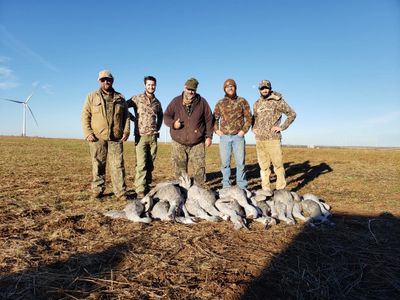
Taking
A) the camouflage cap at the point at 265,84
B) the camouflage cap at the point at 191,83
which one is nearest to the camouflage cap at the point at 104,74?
the camouflage cap at the point at 191,83

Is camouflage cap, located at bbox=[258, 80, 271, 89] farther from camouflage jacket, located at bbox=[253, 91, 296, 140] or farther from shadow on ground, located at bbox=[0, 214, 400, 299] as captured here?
shadow on ground, located at bbox=[0, 214, 400, 299]

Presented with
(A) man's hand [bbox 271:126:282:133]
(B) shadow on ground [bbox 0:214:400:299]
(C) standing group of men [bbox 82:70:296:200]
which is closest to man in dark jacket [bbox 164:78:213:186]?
Result: (C) standing group of men [bbox 82:70:296:200]

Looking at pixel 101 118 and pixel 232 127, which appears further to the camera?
pixel 232 127

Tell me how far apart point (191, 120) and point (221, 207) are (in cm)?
245

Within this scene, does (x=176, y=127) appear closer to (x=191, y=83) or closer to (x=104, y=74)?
(x=191, y=83)

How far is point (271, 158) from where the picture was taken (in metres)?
8.65

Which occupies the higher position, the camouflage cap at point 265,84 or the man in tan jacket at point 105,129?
the camouflage cap at point 265,84

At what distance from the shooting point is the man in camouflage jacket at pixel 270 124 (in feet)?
28.0

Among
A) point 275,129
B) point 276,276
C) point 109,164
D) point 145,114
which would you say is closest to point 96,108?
point 145,114

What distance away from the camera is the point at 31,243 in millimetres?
4516

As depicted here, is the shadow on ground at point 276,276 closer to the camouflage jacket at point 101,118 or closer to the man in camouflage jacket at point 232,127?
the man in camouflage jacket at point 232,127

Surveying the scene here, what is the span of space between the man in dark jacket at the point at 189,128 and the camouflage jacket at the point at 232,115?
30 cm

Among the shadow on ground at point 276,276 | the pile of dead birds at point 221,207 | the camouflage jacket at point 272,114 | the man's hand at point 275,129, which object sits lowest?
the shadow on ground at point 276,276

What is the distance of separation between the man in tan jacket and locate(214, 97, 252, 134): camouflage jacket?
85.3 inches
